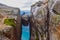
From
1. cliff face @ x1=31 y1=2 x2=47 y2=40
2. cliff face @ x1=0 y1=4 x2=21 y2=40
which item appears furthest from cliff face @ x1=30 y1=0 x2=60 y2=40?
cliff face @ x1=0 y1=4 x2=21 y2=40

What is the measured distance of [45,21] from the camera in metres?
0.82

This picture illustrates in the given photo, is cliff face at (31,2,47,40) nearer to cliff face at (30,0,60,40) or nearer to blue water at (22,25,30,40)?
cliff face at (30,0,60,40)

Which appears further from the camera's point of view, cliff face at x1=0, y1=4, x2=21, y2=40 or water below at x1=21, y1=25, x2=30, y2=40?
water below at x1=21, y1=25, x2=30, y2=40

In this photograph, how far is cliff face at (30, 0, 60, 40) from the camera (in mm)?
751

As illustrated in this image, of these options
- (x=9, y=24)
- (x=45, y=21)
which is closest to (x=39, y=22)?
(x=45, y=21)

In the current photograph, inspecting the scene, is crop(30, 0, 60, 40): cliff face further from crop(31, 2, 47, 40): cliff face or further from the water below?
the water below

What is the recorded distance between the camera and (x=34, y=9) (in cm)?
92

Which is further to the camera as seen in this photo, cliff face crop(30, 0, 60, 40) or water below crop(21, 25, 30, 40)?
water below crop(21, 25, 30, 40)

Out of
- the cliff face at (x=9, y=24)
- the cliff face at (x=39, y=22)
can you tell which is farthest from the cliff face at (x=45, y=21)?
the cliff face at (x=9, y=24)

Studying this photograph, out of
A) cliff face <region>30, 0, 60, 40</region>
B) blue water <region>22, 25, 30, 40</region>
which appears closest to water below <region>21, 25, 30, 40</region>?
blue water <region>22, 25, 30, 40</region>

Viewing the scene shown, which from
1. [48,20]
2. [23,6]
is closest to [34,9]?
[48,20]

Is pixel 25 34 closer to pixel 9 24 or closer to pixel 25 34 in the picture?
pixel 25 34

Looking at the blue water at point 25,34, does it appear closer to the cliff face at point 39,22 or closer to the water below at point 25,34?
the water below at point 25,34

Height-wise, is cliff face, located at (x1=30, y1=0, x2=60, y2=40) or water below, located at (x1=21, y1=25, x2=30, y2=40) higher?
cliff face, located at (x1=30, y1=0, x2=60, y2=40)
